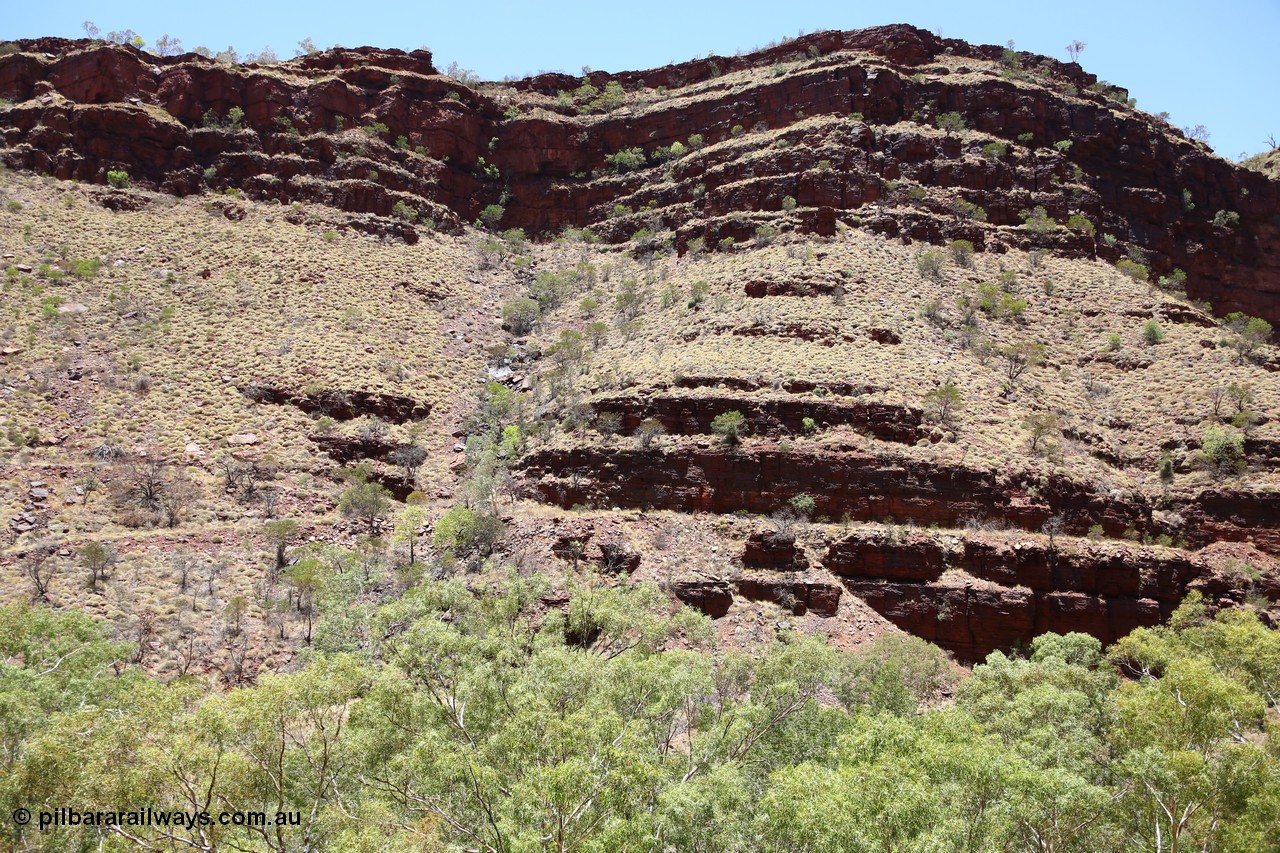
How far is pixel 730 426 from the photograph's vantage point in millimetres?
32844

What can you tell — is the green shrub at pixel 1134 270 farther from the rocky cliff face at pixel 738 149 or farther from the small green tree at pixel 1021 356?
the small green tree at pixel 1021 356

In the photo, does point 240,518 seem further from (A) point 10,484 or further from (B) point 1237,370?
(B) point 1237,370

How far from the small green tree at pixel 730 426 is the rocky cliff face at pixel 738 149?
66.3ft

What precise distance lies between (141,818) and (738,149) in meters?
53.4

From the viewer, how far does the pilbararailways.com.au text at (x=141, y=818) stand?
1119 cm

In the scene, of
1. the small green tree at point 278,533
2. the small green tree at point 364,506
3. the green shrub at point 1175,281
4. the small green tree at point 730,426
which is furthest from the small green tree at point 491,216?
the green shrub at point 1175,281

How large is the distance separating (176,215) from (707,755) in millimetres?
51744

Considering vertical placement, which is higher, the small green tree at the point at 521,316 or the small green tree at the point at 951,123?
the small green tree at the point at 951,123

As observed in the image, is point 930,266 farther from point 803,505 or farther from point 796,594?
point 796,594

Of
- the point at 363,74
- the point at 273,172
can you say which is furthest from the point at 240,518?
the point at 363,74

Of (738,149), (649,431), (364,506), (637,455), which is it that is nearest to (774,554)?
(637,455)

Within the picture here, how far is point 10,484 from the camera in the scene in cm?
2914

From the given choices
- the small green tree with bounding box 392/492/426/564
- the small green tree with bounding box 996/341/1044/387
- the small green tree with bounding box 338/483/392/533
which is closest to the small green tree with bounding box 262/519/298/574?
the small green tree with bounding box 338/483/392/533

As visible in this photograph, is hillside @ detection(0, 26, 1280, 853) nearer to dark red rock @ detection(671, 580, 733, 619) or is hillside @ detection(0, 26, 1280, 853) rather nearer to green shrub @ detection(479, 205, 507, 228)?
dark red rock @ detection(671, 580, 733, 619)
